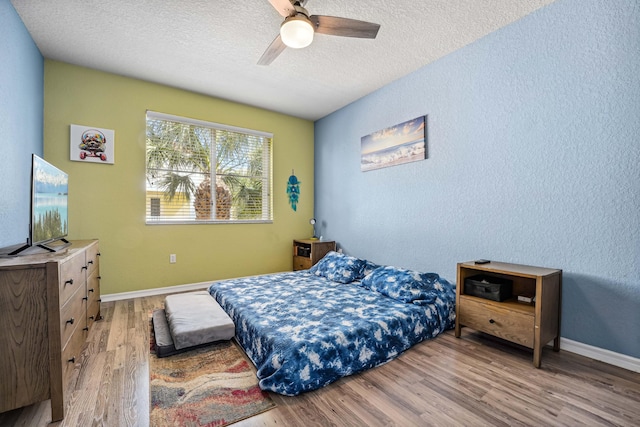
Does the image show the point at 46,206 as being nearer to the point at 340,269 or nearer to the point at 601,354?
the point at 340,269

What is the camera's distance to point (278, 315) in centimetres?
219

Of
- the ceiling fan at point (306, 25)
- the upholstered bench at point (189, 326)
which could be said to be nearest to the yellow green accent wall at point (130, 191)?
the upholstered bench at point (189, 326)

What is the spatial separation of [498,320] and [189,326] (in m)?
2.34

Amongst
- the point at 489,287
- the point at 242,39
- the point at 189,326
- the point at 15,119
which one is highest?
the point at 242,39

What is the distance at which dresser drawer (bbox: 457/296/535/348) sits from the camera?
1.98m

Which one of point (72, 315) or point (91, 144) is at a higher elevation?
point (91, 144)

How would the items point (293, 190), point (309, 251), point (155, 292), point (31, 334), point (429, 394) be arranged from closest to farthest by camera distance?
point (31, 334), point (429, 394), point (155, 292), point (309, 251), point (293, 190)

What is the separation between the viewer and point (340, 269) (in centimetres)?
334

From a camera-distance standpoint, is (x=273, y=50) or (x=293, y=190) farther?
(x=293, y=190)

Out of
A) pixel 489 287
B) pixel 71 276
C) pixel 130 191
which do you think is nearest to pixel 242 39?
pixel 130 191

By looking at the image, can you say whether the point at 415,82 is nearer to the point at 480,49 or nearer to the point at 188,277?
the point at 480,49

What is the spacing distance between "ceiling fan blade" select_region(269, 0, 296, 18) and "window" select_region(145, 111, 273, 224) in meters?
2.40

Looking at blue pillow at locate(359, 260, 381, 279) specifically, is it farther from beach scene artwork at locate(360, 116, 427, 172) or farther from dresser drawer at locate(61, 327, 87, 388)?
dresser drawer at locate(61, 327, 87, 388)

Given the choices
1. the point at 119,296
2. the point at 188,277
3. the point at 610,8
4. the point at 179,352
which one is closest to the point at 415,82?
the point at 610,8
